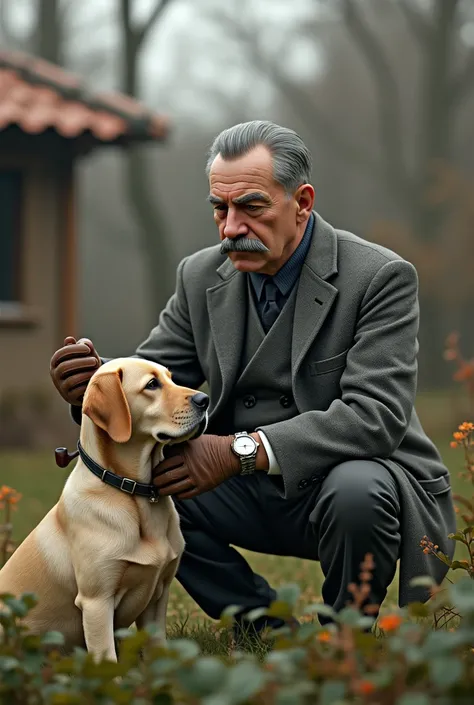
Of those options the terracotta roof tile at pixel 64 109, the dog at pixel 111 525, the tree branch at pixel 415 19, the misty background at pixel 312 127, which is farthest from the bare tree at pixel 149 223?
the dog at pixel 111 525

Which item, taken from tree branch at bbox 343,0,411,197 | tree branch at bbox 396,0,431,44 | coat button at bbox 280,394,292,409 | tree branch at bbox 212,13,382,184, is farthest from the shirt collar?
tree branch at bbox 212,13,382,184

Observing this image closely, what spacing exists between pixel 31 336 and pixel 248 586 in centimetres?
754

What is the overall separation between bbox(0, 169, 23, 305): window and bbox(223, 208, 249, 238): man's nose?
7948 mm

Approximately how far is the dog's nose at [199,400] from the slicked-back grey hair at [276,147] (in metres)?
0.84

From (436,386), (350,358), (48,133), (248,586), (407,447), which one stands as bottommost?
(436,386)

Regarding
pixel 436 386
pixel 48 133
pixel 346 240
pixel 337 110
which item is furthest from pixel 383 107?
pixel 346 240

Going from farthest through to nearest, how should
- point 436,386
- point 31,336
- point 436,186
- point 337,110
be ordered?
1. point 337,110
2. point 436,386
3. point 436,186
4. point 31,336

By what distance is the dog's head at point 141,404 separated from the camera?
3.30 meters

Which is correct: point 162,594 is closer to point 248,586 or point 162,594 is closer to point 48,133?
point 248,586

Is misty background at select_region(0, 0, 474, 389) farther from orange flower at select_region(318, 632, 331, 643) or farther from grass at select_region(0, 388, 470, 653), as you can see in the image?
orange flower at select_region(318, 632, 331, 643)

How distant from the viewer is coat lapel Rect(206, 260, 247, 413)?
13.0ft

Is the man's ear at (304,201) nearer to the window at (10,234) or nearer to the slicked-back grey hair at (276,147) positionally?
the slicked-back grey hair at (276,147)

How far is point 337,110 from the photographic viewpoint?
30.0 m

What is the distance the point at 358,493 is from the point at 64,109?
8303 mm
